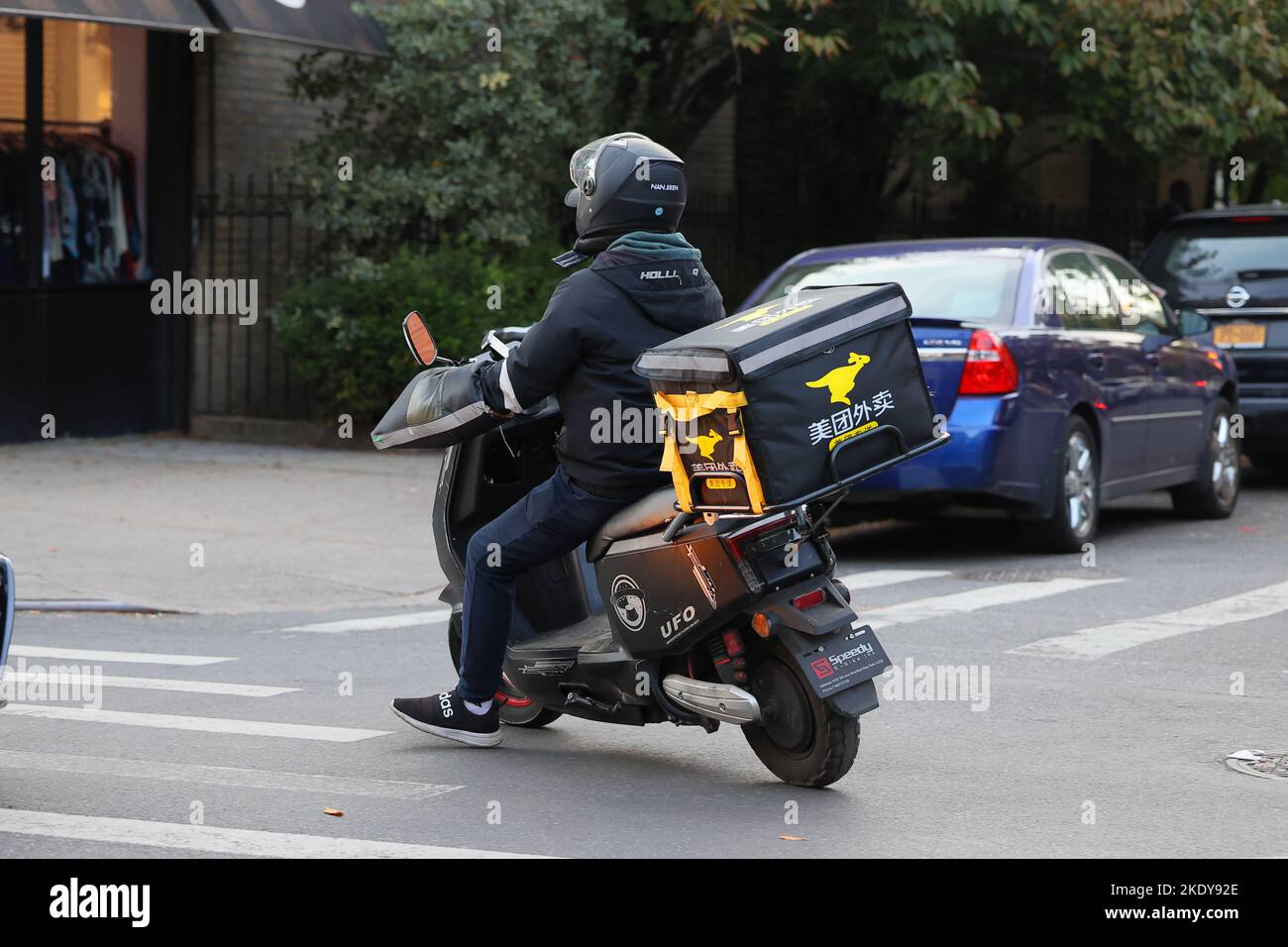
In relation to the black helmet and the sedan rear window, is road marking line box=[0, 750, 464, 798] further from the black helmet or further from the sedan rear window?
the sedan rear window

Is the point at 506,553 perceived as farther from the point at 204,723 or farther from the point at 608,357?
the point at 204,723

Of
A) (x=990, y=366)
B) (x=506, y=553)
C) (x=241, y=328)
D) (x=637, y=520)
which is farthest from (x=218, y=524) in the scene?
(x=637, y=520)

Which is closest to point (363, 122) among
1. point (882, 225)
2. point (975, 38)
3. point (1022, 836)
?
point (975, 38)

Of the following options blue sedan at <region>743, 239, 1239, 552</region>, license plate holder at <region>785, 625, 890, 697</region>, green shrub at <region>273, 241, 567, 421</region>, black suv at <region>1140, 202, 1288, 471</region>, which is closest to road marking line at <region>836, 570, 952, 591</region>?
blue sedan at <region>743, 239, 1239, 552</region>

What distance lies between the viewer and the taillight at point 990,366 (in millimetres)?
10469

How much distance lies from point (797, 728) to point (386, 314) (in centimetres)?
983

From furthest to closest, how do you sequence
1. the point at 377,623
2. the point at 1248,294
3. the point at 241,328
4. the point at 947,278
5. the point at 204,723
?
1. the point at 241,328
2. the point at 1248,294
3. the point at 947,278
4. the point at 377,623
5. the point at 204,723

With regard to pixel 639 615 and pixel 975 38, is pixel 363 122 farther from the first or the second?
pixel 639 615

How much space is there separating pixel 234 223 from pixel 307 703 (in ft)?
34.2

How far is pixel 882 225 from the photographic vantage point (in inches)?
945

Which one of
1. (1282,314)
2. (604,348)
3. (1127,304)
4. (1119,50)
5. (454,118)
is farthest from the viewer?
(1119,50)

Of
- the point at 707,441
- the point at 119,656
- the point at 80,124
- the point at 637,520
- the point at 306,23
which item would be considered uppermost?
the point at 306,23

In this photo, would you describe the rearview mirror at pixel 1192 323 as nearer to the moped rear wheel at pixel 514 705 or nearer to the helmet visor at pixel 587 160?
the moped rear wheel at pixel 514 705

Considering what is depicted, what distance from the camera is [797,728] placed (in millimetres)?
5809
